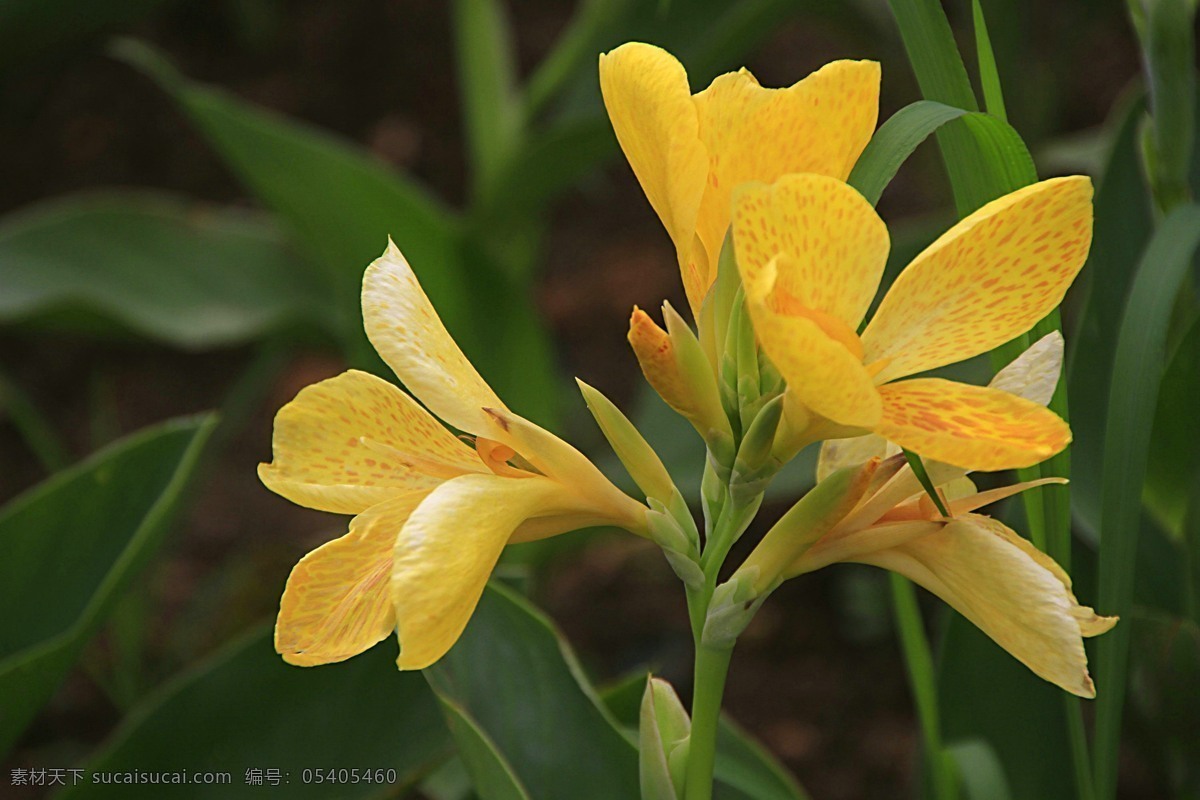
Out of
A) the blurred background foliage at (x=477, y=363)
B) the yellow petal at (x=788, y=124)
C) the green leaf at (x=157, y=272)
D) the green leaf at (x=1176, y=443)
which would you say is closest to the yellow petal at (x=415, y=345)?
the yellow petal at (x=788, y=124)

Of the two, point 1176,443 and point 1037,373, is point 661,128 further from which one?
point 1176,443

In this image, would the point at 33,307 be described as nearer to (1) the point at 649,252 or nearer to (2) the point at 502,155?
(2) the point at 502,155

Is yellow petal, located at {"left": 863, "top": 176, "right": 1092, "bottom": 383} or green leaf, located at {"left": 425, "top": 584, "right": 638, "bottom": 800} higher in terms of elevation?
yellow petal, located at {"left": 863, "top": 176, "right": 1092, "bottom": 383}

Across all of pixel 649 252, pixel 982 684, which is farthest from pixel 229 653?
pixel 649 252

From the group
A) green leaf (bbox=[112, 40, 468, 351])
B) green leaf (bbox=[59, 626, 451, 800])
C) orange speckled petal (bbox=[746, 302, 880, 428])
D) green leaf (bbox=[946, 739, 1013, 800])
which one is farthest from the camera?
green leaf (bbox=[112, 40, 468, 351])

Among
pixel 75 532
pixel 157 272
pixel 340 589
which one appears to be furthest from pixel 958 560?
pixel 157 272

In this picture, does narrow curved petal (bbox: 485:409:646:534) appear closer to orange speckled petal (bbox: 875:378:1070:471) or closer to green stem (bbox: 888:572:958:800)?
orange speckled petal (bbox: 875:378:1070:471)

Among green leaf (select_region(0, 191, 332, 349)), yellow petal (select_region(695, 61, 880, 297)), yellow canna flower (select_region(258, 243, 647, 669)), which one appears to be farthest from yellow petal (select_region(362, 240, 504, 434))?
green leaf (select_region(0, 191, 332, 349))
